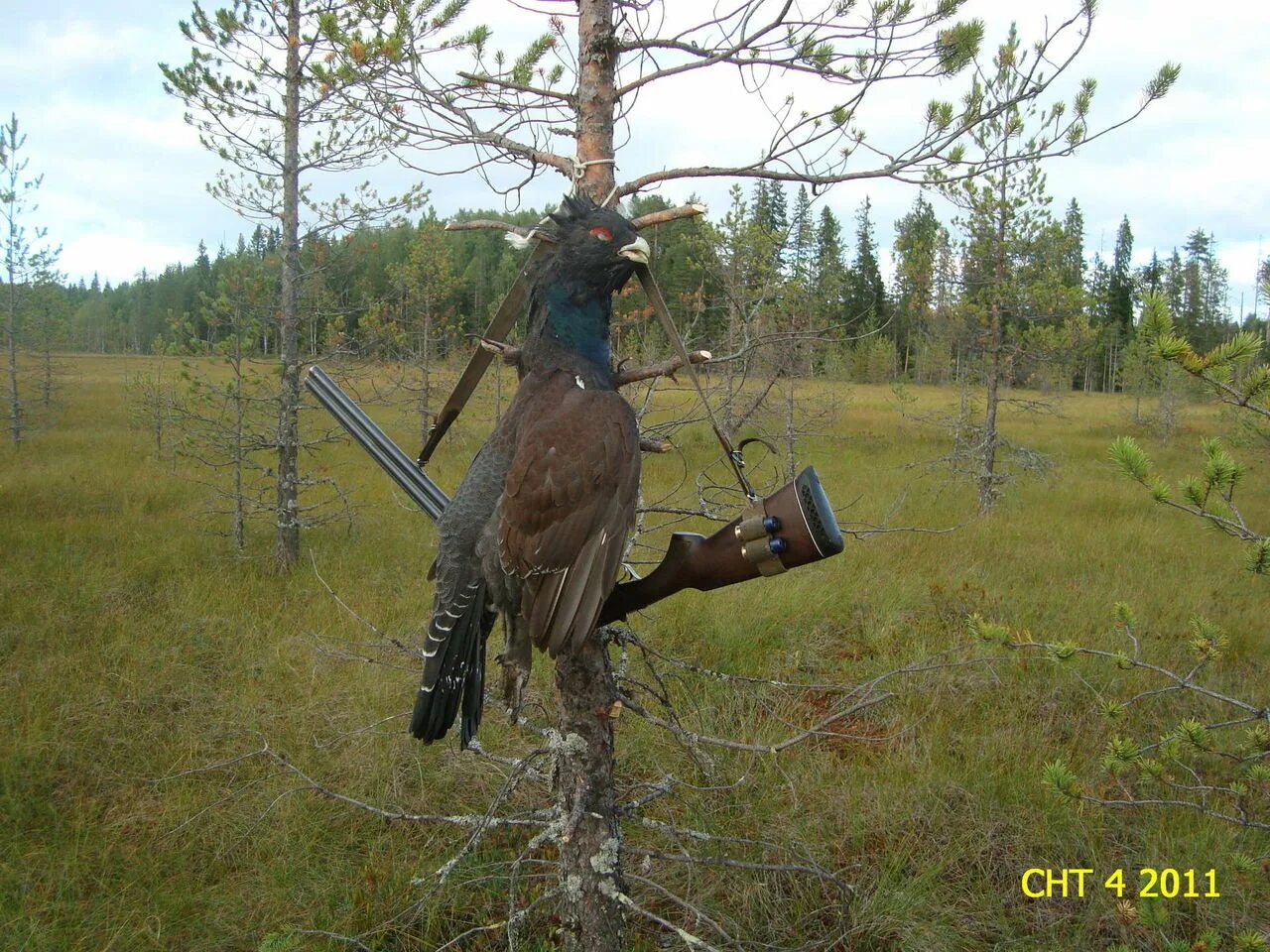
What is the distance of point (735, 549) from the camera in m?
1.84

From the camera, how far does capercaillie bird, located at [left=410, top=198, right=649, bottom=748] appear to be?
1854 millimetres

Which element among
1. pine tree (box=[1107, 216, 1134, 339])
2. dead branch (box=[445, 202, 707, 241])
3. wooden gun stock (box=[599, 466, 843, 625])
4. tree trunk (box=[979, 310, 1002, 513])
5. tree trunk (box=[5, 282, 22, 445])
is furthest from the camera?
pine tree (box=[1107, 216, 1134, 339])

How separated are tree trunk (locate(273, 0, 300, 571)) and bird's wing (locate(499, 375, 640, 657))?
6978mm

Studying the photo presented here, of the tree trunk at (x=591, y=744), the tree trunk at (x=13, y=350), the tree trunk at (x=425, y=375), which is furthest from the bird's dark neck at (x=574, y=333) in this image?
the tree trunk at (x=13, y=350)

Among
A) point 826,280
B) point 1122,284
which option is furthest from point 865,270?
point 826,280

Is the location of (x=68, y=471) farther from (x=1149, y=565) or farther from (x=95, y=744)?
(x=1149, y=565)

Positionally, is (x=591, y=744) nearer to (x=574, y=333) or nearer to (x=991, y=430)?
(x=574, y=333)

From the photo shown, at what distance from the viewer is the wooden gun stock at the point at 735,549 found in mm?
1736

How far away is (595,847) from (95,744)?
399 cm

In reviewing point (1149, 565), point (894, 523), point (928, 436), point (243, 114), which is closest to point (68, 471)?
point (243, 114)

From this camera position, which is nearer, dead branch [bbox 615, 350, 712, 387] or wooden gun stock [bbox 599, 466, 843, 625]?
wooden gun stock [bbox 599, 466, 843, 625]

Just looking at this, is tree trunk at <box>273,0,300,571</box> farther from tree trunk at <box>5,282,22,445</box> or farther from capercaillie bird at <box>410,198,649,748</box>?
tree trunk at <box>5,282,22,445</box>

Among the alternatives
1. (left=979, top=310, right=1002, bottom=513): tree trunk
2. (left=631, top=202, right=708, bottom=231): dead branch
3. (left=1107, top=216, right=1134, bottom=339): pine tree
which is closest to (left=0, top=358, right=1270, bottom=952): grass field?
(left=631, top=202, right=708, bottom=231): dead branch

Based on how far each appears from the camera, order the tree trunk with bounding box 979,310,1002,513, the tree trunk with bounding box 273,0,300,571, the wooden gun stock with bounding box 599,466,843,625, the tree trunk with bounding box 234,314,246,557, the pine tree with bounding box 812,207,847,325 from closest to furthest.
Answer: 1. the wooden gun stock with bounding box 599,466,843,625
2. the tree trunk with bounding box 273,0,300,571
3. the tree trunk with bounding box 234,314,246,557
4. the tree trunk with bounding box 979,310,1002,513
5. the pine tree with bounding box 812,207,847,325
